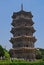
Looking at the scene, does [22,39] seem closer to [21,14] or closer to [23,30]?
[23,30]

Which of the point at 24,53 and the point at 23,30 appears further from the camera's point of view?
the point at 23,30

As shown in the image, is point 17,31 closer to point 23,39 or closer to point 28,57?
point 23,39

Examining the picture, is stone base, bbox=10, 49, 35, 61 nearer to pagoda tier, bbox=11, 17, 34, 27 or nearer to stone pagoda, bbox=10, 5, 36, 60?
stone pagoda, bbox=10, 5, 36, 60

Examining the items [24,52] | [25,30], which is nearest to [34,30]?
[25,30]

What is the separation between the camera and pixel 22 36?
66.9 meters

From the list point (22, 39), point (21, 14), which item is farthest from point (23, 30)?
point (21, 14)

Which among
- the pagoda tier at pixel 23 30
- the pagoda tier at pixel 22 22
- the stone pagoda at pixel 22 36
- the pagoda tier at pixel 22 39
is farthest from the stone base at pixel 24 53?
the pagoda tier at pixel 22 22

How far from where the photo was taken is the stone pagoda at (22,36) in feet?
215

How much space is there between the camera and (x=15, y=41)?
223 feet

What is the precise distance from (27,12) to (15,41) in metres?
9.89

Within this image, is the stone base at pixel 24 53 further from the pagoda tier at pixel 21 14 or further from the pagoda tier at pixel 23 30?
the pagoda tier at pixel 21 14

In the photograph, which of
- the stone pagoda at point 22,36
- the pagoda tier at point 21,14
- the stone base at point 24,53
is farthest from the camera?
the pagoda tier at point 21,14

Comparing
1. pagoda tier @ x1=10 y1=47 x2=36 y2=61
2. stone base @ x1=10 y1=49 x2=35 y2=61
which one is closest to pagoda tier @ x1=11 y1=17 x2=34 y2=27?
pagoda tier @ x1=10 y1=47 x2=36 y2=61

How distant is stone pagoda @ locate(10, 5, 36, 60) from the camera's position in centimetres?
6550
